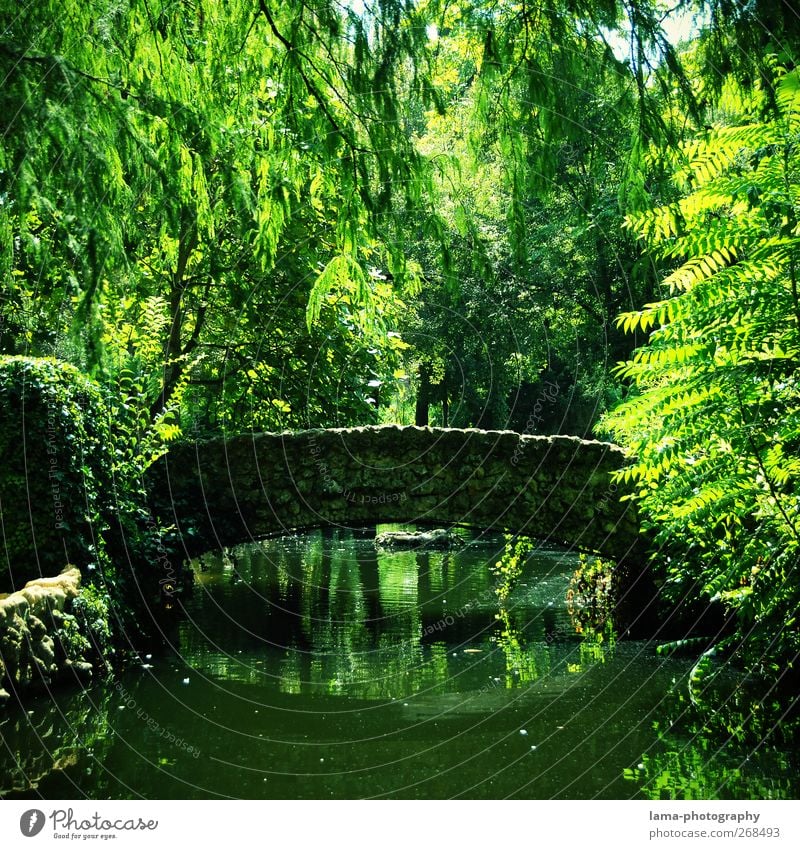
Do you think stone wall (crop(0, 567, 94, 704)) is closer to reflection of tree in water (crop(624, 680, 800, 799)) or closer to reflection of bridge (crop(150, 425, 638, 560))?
reflection of bridge (crop(150, 425, 638, 560))

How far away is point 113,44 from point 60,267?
5.36 m

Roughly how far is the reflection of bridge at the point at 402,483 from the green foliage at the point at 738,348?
4914 millimetres

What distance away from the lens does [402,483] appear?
1054 cm

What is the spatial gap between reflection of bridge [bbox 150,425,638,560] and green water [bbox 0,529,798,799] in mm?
1149

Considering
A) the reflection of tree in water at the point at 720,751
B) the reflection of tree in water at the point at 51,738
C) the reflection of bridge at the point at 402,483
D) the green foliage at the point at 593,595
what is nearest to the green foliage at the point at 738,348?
the reflection of tree in water at the point at 720,751

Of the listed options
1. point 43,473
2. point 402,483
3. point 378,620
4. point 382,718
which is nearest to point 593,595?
point 378,620

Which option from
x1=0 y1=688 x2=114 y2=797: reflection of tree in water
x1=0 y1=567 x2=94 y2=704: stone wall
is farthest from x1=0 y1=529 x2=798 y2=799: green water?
x1=0 y1=567 x2=94 y2=704: stone wall

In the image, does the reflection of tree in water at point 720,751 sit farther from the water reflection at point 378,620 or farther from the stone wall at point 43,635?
the stone wall at point 43,635

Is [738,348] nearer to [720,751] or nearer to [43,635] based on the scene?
[720,751]

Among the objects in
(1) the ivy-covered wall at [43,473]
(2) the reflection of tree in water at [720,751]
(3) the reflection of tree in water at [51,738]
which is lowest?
(2) the reflection of tree in water at [720,751]

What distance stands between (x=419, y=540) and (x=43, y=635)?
40.3ft

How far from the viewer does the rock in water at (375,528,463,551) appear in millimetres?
18156

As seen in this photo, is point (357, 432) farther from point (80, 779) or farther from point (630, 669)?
point (80, 779)

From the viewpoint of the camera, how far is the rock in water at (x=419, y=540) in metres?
18.2
